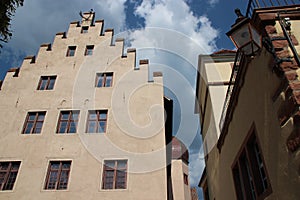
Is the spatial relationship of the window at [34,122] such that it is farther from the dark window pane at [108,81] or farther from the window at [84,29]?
the window at [84,29]

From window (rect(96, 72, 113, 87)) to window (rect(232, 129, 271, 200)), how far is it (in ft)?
35.1

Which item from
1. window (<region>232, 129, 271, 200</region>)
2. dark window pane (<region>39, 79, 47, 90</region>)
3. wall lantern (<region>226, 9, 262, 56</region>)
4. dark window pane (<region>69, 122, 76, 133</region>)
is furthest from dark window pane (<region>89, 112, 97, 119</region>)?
wall lantern (<region>226, 9, 262, 56</region>)

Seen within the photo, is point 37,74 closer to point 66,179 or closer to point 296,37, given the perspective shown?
point 66,179

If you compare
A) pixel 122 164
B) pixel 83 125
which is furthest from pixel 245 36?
pixel 83 125

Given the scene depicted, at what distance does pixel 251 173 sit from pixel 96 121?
406 inches

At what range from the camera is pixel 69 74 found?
54.8 feet

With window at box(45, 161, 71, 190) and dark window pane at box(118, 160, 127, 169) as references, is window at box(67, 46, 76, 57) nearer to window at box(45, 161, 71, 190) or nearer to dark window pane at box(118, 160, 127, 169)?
window at box(45, 161, 71, 190)

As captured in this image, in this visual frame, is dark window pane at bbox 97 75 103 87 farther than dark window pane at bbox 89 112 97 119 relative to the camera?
Yes

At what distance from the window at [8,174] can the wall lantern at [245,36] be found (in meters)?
13.2

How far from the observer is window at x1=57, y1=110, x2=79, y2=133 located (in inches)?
564

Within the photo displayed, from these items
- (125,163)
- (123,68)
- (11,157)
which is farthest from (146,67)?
(11,157)

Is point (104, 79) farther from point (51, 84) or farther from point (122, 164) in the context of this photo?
point (122, 164)

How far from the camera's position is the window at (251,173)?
5.85 meters

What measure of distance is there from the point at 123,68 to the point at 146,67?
1.65 m
